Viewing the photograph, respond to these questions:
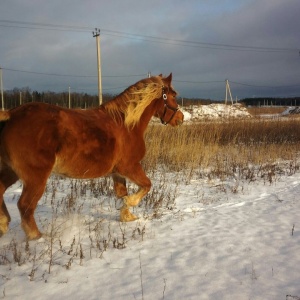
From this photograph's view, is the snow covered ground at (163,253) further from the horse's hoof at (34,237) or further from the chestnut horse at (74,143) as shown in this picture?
the chestnut horse at (74,143)

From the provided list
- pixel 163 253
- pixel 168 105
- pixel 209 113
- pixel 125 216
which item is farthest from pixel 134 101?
pixel 209 113

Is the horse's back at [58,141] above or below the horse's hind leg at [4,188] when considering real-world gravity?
above

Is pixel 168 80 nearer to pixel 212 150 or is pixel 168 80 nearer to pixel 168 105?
pixel 168 105

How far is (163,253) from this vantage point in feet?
11.1

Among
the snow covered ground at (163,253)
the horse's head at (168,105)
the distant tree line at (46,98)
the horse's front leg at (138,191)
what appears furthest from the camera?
the distant tree line at (46,98)

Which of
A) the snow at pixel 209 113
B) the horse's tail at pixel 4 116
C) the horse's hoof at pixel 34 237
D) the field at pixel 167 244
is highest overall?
the horse's tail at pixel 4 116

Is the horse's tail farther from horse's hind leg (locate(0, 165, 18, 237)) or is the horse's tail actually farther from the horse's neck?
the horse's neck

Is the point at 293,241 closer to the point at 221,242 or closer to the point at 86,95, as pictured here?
the point at 221,242

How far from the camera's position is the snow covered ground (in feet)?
8.61

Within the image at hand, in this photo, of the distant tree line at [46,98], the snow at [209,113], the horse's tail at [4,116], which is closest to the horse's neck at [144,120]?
the horse's tail at [4,116]

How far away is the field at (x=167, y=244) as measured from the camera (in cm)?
265

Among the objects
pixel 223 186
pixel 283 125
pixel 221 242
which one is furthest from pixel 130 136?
pixel 283 125

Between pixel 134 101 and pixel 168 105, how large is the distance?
69cm

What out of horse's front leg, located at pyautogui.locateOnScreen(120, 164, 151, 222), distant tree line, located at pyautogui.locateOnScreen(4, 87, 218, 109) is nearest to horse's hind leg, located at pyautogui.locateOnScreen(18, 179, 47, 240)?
horse's front leg, located at pyautogui.locateOnScreen(120, 164, 151, 222)
